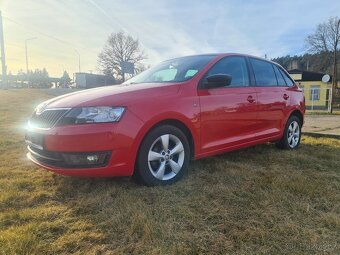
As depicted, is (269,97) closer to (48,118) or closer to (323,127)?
(48,118)

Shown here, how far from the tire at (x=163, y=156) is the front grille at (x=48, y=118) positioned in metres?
0.90

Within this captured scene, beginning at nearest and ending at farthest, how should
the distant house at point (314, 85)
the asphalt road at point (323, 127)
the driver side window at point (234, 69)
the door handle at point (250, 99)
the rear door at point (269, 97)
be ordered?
the driver side window at point (234, 69) → the door handle at point (250, 99) → the rear door at point (269, 97) → the asphalt road at point (323, 127) → the distant house at point (314, 85)

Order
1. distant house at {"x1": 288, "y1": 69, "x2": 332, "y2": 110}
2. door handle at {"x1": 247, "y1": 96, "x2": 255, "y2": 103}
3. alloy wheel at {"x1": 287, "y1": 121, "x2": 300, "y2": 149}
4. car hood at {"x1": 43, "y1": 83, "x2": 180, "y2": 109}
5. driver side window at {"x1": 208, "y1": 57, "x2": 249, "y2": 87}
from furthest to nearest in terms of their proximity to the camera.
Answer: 1. distant house at {"x1": 288, "y1": 69, "x2": 332, "y2": 110}
2. alloy wheel at {"x1": 287, "y1": 121, "x2": 300, "y2": 149}
3. door handle at {"x1": 247, "y1": 96, "x2": 255, "y2": 103}
4. driver side window at {"x1": 208, "y1": 57, "x2": 249, "y2": 87}
5. car hood at {"x1": 43, "y1": 83, "x2": 180, "y2": 109}

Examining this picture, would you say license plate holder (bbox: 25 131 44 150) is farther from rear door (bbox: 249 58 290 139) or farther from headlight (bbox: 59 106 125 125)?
rear door (bbox: 249 58 290 139)

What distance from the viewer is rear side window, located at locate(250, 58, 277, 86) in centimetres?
488

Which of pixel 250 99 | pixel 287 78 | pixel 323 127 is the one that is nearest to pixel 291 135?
pixel 287 78

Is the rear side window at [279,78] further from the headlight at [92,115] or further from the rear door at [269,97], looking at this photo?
the headlight at [92,115]

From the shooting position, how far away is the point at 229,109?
413 cm

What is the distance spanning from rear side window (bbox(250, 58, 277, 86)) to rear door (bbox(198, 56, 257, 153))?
253 mm

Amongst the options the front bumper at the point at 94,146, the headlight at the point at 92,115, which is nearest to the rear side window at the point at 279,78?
the front bumper at the point at 94,146

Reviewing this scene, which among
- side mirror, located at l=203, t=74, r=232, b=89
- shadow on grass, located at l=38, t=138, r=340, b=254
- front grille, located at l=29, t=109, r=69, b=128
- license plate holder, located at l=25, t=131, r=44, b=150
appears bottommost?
shadow on grass, located at l=38, t=138, r=340, b=254

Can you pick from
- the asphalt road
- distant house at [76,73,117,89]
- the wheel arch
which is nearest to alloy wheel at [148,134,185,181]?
the wheel arch

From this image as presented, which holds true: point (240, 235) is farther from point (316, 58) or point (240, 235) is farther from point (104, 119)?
point (316, 58)

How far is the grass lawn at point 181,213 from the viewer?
2291 mm
